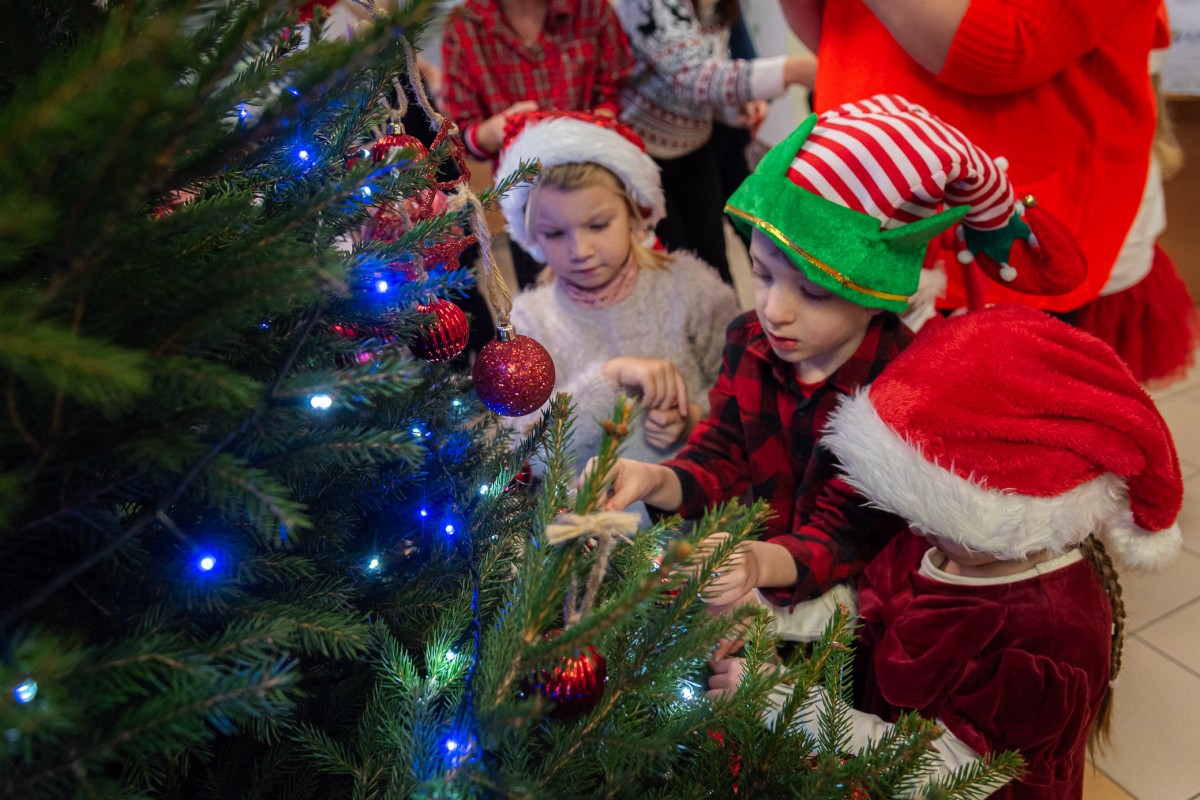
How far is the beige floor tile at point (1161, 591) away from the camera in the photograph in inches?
62.7

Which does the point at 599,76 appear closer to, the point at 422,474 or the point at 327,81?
the point at 422,474

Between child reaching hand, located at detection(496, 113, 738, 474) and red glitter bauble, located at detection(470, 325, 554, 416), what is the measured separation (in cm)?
60

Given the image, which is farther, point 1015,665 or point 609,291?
point 609,291

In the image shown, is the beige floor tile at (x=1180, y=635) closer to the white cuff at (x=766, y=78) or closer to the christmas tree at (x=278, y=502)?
the christmas tree at (x=278, y=502)

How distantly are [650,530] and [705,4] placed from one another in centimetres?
167

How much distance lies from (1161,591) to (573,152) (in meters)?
1.43

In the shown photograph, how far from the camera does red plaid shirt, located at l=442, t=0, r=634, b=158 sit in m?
1.82

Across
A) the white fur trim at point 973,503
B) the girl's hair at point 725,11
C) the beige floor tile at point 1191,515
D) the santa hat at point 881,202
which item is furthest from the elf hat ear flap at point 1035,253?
the girl's hair at point 725,11

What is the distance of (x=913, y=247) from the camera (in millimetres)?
974

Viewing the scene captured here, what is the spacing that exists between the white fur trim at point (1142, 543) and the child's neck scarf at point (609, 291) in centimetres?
90

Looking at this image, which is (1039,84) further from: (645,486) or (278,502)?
(278,502)

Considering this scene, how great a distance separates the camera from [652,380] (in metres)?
1.38

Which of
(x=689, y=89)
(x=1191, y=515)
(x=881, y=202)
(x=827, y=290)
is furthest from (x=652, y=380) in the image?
(x=1191, y=515)

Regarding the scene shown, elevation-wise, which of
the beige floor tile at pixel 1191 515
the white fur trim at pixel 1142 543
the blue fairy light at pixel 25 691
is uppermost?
the blue fairy light at pixel 25 691
